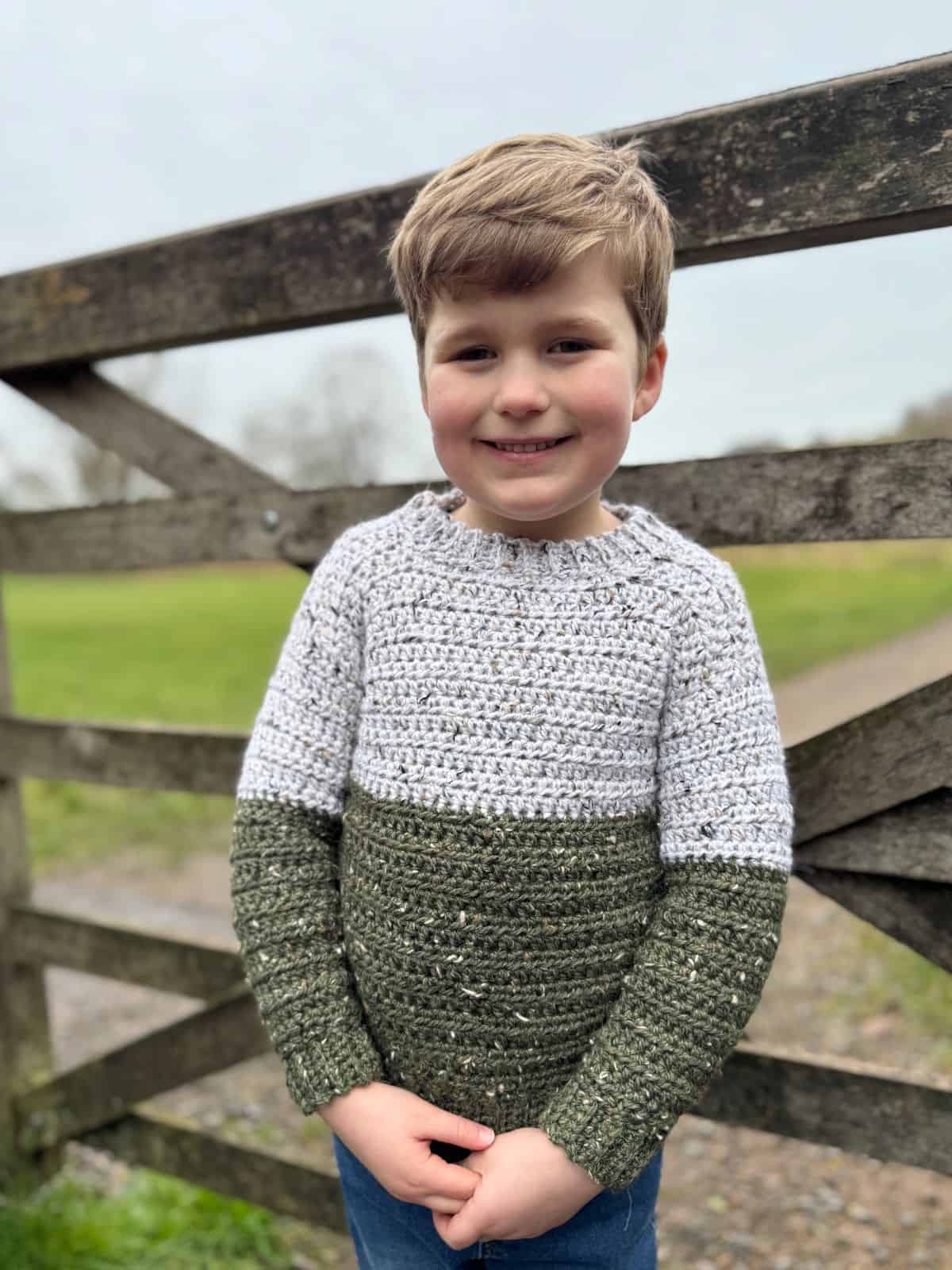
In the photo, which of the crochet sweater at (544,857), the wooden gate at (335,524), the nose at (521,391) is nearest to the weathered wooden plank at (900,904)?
the wooden gate at (335,524)

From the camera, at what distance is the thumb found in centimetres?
138

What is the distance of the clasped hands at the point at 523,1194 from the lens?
4.34 ft

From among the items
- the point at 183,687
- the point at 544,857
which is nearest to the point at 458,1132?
the point at 544,857

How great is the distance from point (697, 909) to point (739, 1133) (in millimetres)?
2291

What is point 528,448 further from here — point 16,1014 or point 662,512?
point 16,1014

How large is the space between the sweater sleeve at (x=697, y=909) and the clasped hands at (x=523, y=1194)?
2 centimetres

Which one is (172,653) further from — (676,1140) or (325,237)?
(325,237)

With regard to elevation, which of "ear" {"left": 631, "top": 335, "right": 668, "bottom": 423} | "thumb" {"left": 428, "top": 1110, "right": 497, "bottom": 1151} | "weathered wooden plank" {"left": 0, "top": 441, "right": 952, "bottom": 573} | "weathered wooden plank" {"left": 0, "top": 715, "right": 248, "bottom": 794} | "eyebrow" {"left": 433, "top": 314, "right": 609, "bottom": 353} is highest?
"eyebrow" {"left": 433, "top": 314, "right": 609, "bottom": 353}

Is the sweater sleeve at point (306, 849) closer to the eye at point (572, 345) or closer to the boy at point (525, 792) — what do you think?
the boy at point (525, 792)

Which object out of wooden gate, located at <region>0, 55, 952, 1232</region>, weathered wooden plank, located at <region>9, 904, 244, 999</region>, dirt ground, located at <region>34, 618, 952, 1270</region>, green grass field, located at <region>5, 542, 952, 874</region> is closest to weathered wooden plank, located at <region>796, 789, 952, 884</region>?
wooden gate, located at <region>0, 55, 952, 1232</region>

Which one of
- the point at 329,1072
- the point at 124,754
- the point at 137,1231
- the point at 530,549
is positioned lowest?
the point at 137,1231

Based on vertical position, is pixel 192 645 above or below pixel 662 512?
below

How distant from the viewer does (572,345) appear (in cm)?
137

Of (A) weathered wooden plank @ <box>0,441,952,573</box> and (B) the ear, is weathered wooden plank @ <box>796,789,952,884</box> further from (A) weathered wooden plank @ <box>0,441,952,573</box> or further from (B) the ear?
(B) the ear
